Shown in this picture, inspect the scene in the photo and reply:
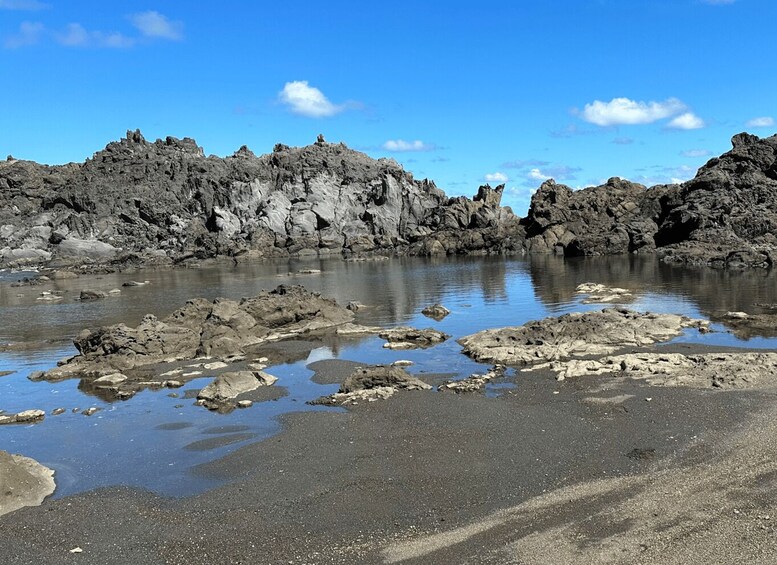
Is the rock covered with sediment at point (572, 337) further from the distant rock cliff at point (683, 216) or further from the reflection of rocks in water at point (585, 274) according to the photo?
the distant rock cliff at point (683, 216)

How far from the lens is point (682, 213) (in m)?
111

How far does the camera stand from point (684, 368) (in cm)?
2614

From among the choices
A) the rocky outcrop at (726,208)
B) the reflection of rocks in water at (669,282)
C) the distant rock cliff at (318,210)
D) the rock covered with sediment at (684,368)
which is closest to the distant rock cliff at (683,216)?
the rocky outcrop at (726,208)

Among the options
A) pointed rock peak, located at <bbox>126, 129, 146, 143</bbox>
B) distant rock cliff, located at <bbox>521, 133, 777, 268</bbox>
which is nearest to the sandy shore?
distant rock cliff, located at <bbox>521, 133, 777, 268</bbox>

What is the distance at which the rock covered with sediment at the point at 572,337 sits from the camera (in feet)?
101

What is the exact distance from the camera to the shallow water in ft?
66.3

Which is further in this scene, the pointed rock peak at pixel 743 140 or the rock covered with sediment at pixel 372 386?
the pointed rock peak at pixel 743 140

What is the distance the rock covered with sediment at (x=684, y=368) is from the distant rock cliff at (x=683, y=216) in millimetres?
58007

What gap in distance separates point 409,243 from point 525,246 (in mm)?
36016

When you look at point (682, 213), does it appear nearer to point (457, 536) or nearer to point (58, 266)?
point (457, 536)

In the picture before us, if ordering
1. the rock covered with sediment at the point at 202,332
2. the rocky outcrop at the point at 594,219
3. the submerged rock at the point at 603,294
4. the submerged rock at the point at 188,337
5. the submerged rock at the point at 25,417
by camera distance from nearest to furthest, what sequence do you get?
the submerged rock at the point at 25,417 → the submerged rock at the point at 188,337 → the rock covered with sediment at the point at 202,332 → the submerged rock at the point at 603,294 → the rocky outcrop at the point at 594,219

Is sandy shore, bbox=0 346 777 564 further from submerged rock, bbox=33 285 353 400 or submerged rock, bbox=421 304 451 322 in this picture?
submerged rock, bbox=421 304 451 322

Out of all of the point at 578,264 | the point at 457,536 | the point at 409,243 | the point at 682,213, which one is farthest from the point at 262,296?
the point at 409,243

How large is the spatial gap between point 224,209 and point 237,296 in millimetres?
109906
